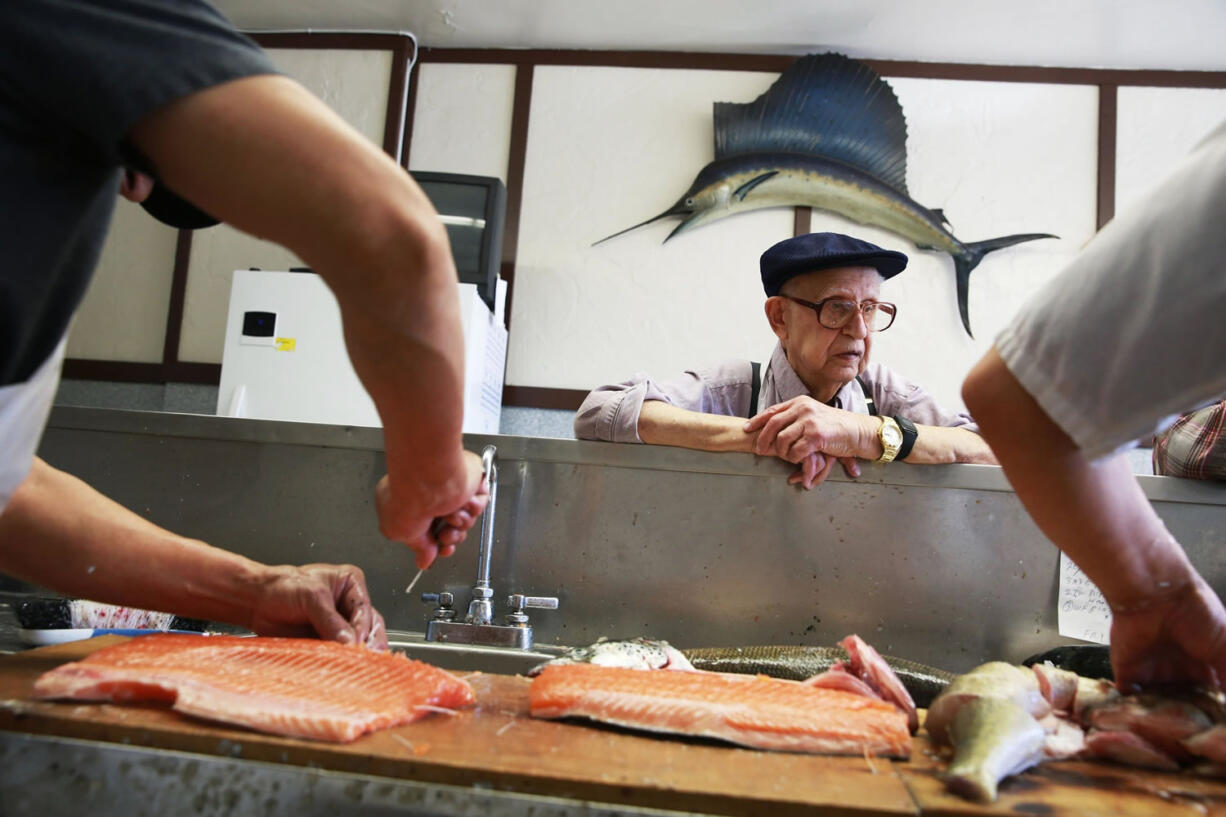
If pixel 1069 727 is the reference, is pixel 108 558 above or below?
above

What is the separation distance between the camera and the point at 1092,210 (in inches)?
171

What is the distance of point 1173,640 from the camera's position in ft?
4.03

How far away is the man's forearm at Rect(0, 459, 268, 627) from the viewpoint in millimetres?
1420

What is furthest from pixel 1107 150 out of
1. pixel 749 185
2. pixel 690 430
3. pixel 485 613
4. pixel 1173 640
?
A: pixel 485 613

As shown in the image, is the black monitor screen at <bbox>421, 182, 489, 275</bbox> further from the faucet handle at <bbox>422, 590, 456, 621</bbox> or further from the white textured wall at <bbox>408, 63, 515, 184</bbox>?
the faucet handle at <bbox>422, 590, 456, 621</bbox>

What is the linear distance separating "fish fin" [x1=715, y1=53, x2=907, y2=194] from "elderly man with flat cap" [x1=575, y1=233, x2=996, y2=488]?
6.22 ft

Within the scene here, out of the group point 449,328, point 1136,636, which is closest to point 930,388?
point 1136,636

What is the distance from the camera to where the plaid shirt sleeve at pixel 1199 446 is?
214 cm

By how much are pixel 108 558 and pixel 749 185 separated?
3625 mm

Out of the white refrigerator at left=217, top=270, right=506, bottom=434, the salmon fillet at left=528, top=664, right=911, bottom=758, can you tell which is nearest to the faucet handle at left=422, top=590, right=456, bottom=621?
the salmon fillet at left=528, top=664, right=911, bottom=758

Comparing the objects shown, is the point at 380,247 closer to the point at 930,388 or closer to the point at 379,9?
the point at 930,388

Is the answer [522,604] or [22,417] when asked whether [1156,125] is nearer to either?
[522,604]

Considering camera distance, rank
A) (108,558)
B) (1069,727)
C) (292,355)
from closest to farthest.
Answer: (1069,727) → (108,558) → (292,355)

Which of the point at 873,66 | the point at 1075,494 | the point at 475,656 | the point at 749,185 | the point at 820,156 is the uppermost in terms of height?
the point at 873,66
